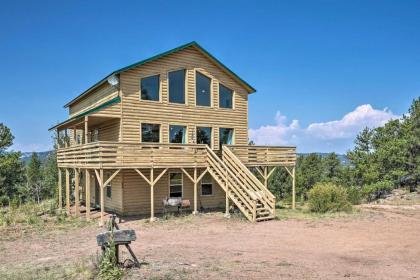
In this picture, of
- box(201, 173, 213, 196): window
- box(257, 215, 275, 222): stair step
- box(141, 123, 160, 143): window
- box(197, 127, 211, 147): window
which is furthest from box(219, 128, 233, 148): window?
box(257, 215, 275, 222): stair step

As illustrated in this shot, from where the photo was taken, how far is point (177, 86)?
19.5 meters

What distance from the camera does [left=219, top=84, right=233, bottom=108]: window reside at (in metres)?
20.9

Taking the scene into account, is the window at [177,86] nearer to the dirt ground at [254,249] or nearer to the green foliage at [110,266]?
the dirt ground at [254,249]

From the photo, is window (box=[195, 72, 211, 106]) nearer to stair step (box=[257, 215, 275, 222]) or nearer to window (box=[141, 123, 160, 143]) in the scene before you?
window (box=[141, 123, 160, 143])

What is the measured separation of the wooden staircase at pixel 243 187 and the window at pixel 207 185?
199 centimetres

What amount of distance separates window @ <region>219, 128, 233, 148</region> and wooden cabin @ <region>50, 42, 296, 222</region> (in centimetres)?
6

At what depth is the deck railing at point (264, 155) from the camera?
1928 cm

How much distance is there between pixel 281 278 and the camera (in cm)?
756

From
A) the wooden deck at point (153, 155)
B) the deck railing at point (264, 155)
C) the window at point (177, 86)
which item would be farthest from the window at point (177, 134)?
the deck railing at point (264, 155)

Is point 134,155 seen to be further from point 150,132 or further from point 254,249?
point 254,249

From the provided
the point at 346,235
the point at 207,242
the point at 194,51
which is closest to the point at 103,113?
the point at 194,51

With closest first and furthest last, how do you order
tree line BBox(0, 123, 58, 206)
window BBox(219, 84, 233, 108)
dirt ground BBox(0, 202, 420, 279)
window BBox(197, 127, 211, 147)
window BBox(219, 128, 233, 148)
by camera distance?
1. dirt ground BBox(0, 202, 420, 279)
2. window BBox(197, 127, 211, 147)
3. window BBox(219, 128, 233, 148)
4. window BBox(219, 84, 233, 108)
5. tree line BBox(0, 123, 58, 206)

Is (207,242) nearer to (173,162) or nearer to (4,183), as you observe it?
(173,162)

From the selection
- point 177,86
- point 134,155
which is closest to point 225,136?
point 177,86
